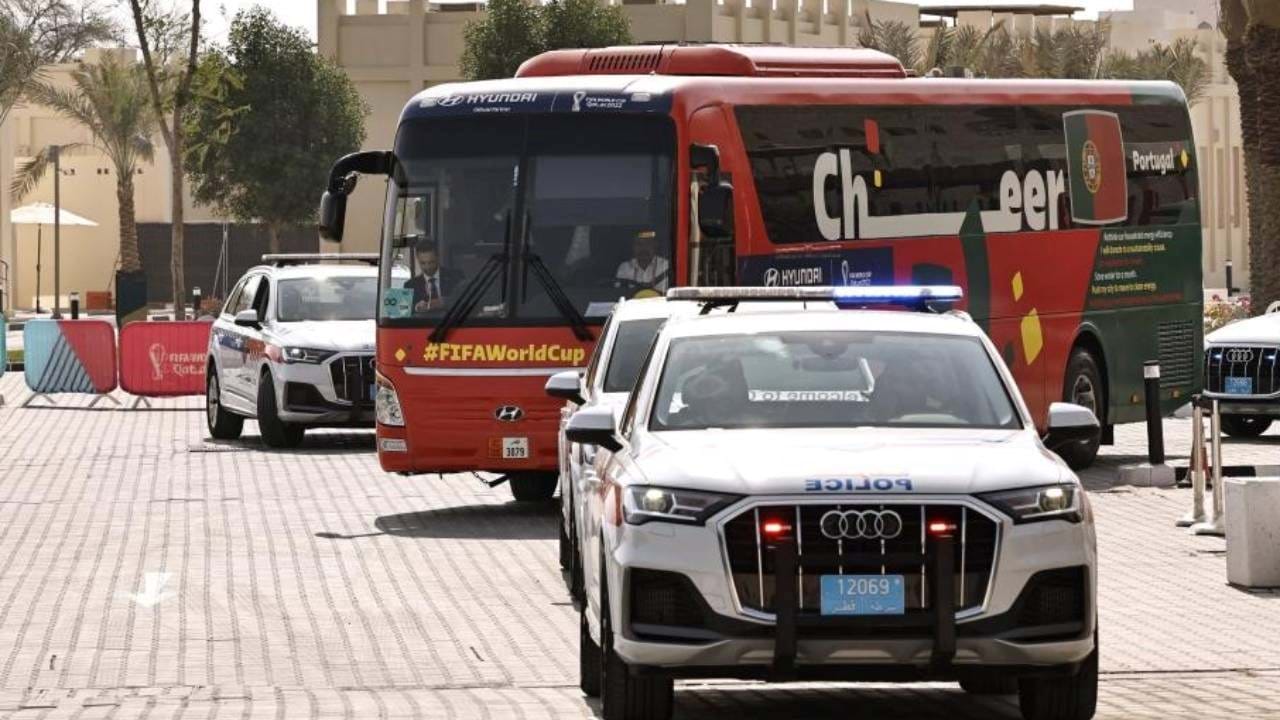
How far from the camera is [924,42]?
320 ft

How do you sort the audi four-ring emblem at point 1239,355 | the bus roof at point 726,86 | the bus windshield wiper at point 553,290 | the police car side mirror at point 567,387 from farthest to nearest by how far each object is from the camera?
the audi four-ring emblem at point 1239,355
the bus roof at point 726,86
the bus windshield wiper at point 553,290
the police car side mirror at point 567,387

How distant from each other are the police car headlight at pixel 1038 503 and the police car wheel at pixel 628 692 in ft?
4.32

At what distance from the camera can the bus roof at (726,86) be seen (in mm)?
19594

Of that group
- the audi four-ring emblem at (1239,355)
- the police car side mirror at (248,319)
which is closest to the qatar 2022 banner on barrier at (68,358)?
the police car side mirror at (248,319)

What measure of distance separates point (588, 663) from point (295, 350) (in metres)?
15.4

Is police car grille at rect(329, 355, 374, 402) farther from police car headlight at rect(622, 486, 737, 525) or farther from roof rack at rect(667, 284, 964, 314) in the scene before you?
police car headlight at rect(622, 486, 737, 525)

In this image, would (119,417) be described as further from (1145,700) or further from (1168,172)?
(1145,700)

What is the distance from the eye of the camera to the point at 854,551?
359 inches

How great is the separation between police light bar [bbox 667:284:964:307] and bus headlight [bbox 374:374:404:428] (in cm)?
792

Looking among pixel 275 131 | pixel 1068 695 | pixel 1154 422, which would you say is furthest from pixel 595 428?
pixel 275 131

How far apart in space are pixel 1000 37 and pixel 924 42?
5408mm

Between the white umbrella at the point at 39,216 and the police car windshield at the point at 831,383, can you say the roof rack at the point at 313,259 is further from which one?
the white umbrella at the point at 39,216

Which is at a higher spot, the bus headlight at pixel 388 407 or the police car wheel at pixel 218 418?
the bus headlight at pixel 388 407

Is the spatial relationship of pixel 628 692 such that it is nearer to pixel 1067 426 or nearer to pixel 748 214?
pixel 1067 426
